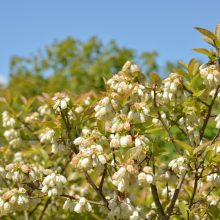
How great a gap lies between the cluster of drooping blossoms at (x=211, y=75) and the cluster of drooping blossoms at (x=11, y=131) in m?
1.95

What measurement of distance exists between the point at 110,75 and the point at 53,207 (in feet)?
6.56

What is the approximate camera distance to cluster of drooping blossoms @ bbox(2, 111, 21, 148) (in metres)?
3.89

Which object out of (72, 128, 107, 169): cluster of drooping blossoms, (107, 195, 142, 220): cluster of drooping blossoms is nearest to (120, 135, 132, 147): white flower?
(72, 128, 107, 169): cluster of drooping blossoms

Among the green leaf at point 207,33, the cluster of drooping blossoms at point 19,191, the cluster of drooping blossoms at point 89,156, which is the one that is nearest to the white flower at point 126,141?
the cluster of drooping blossoms at point 89,156

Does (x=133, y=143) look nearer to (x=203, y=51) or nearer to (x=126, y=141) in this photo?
(x=126, y=141)

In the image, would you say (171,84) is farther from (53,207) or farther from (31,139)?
(53,207)

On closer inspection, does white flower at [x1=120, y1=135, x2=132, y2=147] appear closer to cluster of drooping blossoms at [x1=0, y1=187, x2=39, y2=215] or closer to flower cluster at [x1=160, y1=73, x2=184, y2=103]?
flower cluster at [x1=160, y1=73, x2=184, y2=103]

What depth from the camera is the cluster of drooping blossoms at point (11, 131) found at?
12.8 feet

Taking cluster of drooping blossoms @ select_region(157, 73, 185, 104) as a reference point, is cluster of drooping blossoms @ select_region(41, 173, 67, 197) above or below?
below

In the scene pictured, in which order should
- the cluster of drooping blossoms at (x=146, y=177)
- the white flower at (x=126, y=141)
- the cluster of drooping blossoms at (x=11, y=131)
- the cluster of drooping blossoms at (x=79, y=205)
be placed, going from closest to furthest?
the cluster of drooping blossoms at (x=146, y=177) → the white flower at (x=126, y=141) → the cluster of drooping blossoms at (x=79, y=205) → the cluster of drooping blossoms at (x=11, y=131)

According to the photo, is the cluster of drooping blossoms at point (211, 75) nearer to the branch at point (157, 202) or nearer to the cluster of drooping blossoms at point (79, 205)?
the branch at point (157, 202)

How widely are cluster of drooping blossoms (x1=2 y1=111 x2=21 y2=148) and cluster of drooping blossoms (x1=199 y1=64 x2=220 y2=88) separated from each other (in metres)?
1.95

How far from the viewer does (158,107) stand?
2.77 metres

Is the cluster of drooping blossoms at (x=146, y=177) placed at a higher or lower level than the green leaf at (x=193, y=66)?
lower
